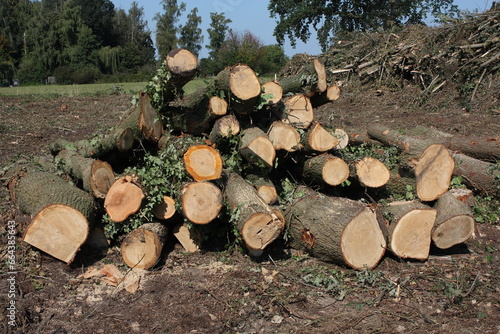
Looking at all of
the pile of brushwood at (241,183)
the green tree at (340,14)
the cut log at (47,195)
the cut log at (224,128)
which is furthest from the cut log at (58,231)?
the green tree at (340,14)

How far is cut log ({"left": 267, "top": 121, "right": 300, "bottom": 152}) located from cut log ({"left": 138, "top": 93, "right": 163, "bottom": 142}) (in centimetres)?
129

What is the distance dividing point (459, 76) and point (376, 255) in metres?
8.90

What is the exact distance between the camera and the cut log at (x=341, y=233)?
377 cm

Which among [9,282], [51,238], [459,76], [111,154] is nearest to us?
[9,282]

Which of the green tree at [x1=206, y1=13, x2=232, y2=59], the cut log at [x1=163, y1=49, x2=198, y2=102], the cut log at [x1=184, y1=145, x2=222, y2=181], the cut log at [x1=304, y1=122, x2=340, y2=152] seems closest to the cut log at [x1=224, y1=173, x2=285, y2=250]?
the cut log at [x1=184, y1=145, x2=222, y2=181]

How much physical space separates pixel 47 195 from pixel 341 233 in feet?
9.34

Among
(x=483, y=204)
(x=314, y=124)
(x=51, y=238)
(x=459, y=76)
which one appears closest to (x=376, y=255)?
(x=314, y=124)

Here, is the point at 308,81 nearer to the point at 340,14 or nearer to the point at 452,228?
the point at 452,228

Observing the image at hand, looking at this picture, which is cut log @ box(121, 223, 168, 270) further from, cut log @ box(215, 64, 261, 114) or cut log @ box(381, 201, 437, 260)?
cut log @ box(381, 201, 437, 260)

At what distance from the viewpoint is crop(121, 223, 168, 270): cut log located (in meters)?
3.90

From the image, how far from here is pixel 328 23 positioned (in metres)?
28.9

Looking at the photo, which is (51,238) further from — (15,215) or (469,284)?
(469,284)

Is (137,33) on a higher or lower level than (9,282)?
higher

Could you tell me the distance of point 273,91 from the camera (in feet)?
16.7
